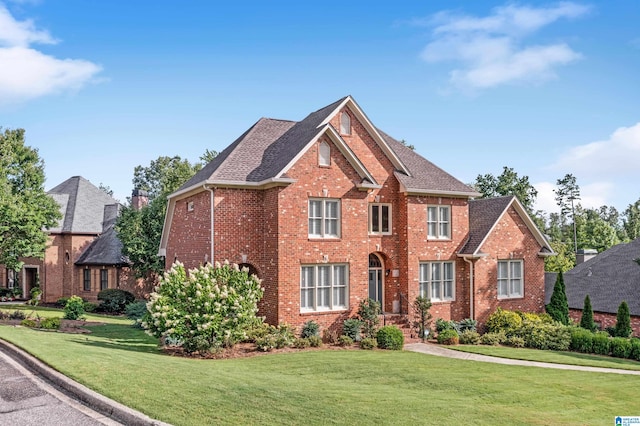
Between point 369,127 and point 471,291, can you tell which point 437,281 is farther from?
point 369,127

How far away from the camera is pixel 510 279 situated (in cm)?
2572

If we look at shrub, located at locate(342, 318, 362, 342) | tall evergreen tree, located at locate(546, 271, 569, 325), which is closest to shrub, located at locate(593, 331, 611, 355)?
tall evergreen tree, located at locate(546, 271, 569, 325)

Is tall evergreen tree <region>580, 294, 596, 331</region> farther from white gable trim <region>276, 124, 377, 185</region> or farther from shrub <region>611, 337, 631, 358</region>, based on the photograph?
white gable trim <region>276, 124, 377, 185</region>

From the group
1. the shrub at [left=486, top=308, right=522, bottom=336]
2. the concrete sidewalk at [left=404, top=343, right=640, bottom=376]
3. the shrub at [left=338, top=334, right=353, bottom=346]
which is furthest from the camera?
the shrub at [left=486, top=308, right=522, bottom=336]

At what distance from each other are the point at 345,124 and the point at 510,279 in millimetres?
11874

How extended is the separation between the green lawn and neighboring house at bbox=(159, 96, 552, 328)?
399cm

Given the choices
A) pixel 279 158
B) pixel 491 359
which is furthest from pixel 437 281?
pixel 279 158

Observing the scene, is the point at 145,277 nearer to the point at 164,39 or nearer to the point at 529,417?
the point at 164,39

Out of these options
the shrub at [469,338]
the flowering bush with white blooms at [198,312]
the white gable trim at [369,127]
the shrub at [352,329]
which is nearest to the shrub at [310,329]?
the shrub at [352,329]

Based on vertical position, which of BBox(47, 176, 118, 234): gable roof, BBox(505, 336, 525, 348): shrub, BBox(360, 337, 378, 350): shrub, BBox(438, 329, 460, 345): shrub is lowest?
BBox(505, 336, 525, 348): shrub

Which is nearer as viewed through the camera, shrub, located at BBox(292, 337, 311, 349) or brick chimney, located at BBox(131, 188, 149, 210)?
shrub, located at BBox(292, 337, 311, 349)

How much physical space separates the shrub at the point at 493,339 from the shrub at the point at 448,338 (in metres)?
1.38

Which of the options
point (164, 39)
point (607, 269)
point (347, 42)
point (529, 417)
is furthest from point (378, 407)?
point (607, 269)

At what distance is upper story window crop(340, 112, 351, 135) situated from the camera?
22281mm
